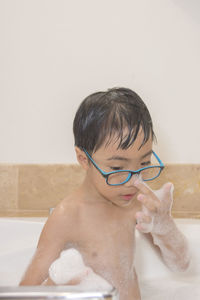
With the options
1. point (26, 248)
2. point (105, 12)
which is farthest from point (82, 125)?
point (105, 12)

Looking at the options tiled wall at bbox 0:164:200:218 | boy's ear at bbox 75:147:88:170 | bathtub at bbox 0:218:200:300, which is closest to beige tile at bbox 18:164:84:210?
tiled wall at bbox 0:164:200:218

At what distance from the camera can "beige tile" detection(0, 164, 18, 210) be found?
137 cm

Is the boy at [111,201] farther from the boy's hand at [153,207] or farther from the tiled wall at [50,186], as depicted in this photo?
the tiled wall at [50,186]

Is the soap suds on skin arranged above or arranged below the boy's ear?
below

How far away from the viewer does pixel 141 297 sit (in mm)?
1116

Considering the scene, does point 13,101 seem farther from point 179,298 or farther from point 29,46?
point 179,298

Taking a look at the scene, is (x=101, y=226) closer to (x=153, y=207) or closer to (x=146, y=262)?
(x=153, y=207)

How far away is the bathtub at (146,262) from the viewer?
112cm

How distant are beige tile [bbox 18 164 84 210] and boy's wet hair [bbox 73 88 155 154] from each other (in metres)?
0.46

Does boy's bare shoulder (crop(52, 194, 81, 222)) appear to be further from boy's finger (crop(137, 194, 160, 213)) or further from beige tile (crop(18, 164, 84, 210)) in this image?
beige tile (crop(18, 164, 84, 210))

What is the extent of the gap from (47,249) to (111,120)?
36cm

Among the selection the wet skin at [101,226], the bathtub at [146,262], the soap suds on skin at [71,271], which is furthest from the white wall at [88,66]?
the soap suds on skin at [71,271]

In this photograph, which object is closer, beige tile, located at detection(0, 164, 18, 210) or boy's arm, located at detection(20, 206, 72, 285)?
boy's arm, located at detection(20, 206, 72, 285)

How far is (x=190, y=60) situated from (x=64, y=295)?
108 centimetres
